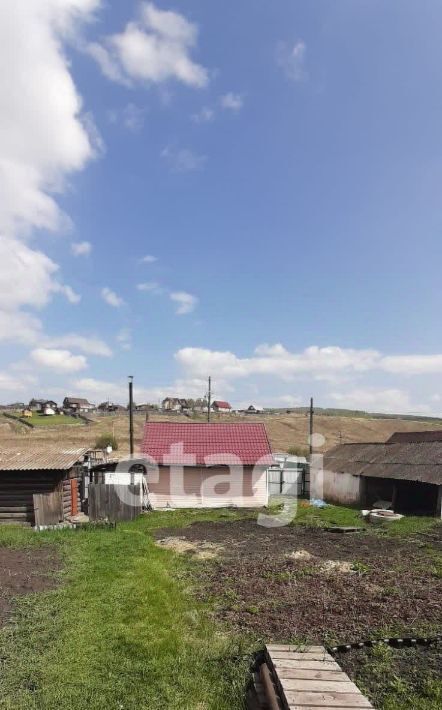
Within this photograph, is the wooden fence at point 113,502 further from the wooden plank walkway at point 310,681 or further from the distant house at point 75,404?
the distant house at point 75,404

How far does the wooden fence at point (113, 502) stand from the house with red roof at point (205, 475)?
4.38 m

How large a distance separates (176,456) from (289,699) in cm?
1905

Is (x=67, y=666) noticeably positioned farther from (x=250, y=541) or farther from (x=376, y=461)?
(x=376, y=461)

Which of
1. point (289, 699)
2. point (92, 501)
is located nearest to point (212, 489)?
point (92, 501)

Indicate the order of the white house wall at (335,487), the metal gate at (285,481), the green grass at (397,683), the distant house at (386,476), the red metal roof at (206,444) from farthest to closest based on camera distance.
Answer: the metal gate at (285,481)
the white house wall at (335,487)
the red metal roof at (206,444)
the distant house at (386,476)
the green grass at (397,683)

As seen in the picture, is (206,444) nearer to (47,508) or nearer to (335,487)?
(335,487)

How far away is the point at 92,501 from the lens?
1745cm

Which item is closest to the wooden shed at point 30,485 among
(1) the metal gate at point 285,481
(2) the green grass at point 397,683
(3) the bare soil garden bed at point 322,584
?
(3) the bare soil garden bed at point 322,584

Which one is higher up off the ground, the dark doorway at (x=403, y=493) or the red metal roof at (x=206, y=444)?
the red metal roof at (x=206, y=444)

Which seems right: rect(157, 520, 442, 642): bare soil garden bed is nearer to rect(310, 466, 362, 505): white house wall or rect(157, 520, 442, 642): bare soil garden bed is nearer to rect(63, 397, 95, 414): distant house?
rect(310, 466, 362, 505): white house wall

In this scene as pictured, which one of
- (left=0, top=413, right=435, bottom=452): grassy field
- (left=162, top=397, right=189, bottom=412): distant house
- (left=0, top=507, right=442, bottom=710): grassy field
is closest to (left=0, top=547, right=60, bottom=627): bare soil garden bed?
(left=0, top=507, right=442, bottom=710): grassy field

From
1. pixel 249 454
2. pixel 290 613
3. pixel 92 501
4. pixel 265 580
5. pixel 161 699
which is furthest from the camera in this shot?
pixel 249 454

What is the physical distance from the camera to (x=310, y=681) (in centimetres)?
498

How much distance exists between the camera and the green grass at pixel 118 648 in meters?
5.47
